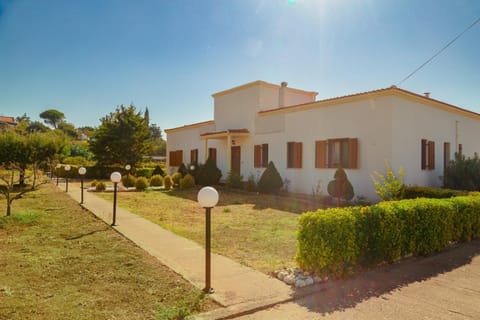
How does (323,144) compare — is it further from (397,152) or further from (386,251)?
(386,251)

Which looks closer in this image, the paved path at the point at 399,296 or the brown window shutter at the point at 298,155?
the paved path at the point at 399,296

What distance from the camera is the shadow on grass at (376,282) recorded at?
340 centimetres

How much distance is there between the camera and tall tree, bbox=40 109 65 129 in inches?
3590

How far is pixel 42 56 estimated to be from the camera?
35.0 feet

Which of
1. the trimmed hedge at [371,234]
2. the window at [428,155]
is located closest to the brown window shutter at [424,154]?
the window at [428,155]

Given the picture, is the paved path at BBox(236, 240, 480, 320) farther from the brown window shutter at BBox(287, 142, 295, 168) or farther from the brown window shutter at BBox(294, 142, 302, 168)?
the brown window shutter at BBox(287, 142, 295, 168)

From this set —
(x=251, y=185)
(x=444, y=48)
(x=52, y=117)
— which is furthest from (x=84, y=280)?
(x=52, y=117)

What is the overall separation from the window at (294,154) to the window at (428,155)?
5017mm

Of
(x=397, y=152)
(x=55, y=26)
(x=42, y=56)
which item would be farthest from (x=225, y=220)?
(x=42, y=56)

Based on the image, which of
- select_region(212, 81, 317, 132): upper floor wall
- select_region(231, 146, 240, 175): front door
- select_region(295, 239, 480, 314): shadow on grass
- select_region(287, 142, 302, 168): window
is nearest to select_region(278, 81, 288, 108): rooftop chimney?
select_region(212, 81, 317, 132): upper floor wall

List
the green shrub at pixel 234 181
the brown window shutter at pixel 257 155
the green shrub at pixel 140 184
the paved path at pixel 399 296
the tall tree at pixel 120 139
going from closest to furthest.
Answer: the paved path at pixel 399 296 < the brown window shutter at pixel 257 155 < the green shrub at pixel 140 184 < the green shrub at pixel 234 181 < the tall tree at pixel 120 139

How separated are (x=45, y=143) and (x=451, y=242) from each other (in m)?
17.6

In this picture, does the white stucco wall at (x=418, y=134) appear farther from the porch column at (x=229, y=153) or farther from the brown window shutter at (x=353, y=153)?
the porch column at (x=229, y=153)

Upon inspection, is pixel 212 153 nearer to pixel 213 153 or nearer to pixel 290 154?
pixel 213 153
